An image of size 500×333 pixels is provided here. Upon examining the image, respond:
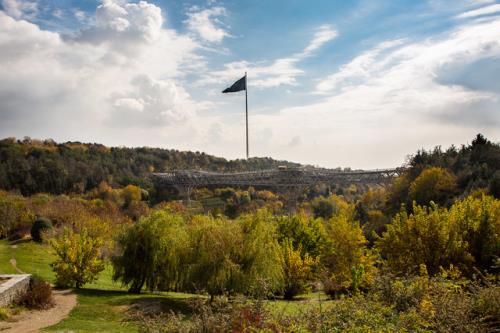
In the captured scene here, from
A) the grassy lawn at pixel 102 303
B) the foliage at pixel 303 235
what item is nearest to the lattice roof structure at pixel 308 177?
the foliage at pixel 303 235

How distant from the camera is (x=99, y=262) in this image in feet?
90.5

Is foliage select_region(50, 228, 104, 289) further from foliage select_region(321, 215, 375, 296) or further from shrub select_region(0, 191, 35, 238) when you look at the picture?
shrub select_region(0, 191, 35, 238)

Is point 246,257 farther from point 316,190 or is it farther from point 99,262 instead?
point 316,190

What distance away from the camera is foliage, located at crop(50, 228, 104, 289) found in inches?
1034

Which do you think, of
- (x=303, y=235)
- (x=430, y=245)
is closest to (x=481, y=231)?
(x=430, y=245)

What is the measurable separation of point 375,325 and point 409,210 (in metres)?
43.0

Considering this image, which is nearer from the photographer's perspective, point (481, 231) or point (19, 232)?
point (481, 231)

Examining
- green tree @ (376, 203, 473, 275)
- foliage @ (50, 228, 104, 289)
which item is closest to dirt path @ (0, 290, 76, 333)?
foliage @ (50, 228, 104, 289)

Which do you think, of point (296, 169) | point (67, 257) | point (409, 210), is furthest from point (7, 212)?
point (409, 210)

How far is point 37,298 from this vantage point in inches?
847

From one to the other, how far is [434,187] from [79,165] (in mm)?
80032

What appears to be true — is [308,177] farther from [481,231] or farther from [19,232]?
[481,231]

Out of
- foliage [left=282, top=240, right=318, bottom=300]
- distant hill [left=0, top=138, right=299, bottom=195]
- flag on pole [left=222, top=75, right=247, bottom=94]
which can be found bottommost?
foliage [left=282, top=240, right=318, bottom=300]

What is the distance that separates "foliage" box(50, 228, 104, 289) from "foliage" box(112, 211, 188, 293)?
2011 millimetres
